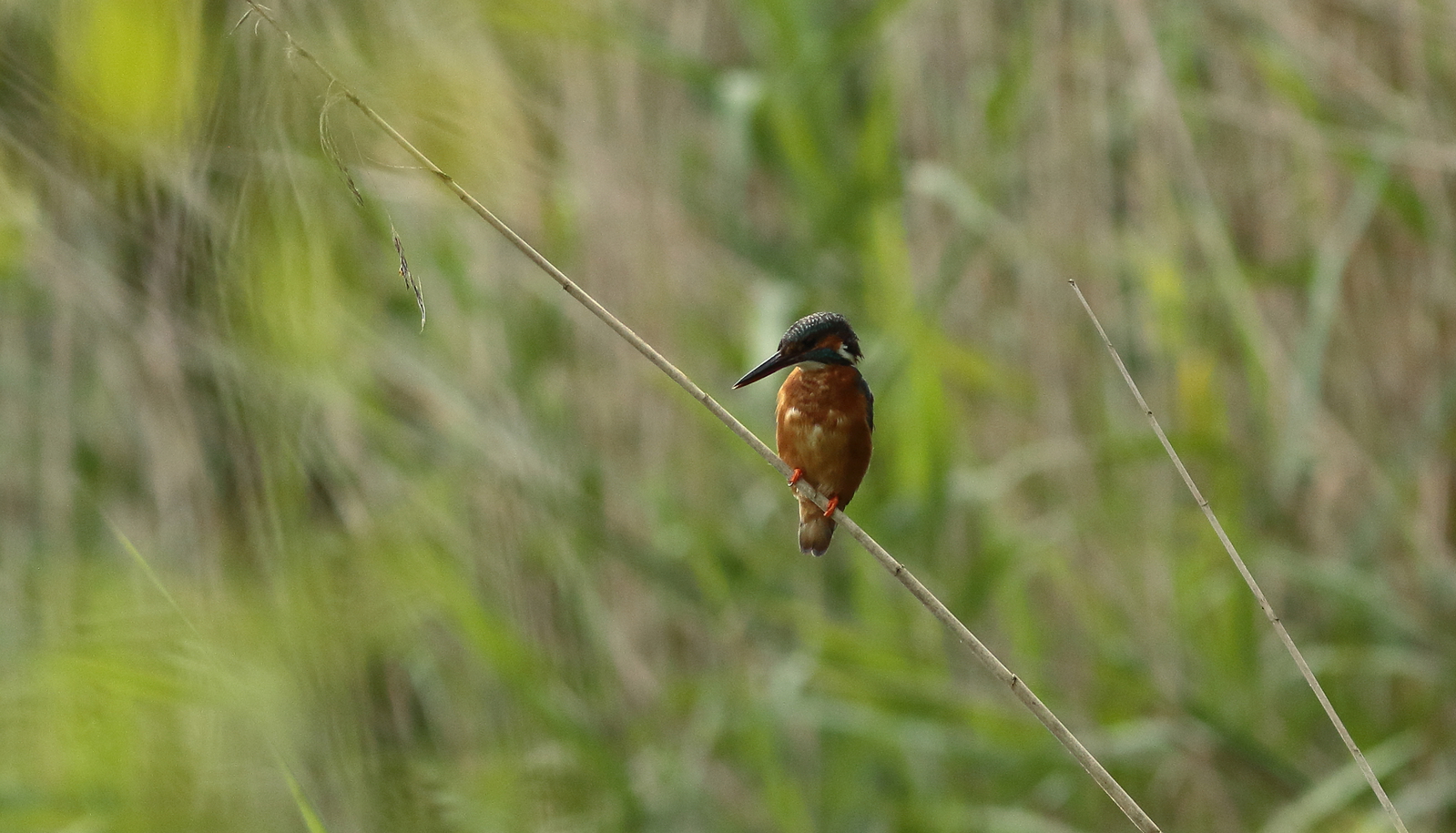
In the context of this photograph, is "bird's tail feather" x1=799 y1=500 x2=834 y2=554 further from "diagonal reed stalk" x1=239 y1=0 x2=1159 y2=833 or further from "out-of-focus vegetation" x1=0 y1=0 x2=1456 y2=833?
"out-of-focus vegetation" x1=0 y1=0 x2=1456 y2=833

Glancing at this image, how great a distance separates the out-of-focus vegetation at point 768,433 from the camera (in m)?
1.38

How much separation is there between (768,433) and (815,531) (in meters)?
0.86

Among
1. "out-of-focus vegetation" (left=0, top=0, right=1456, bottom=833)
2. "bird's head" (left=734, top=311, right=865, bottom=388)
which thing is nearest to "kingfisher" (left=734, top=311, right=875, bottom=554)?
"bird's head" (left=734, top=311, right=865, bottom=388)

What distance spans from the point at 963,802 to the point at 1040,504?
642mm

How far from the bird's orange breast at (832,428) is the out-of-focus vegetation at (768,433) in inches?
16.9

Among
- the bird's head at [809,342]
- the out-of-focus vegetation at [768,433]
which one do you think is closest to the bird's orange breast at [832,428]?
the bird's head at [809,342]

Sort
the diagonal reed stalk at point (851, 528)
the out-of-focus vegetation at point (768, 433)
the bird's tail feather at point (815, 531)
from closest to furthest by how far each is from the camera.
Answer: the diagonal reed stalk at point (851, 528) < the bird's tail feather at point (815, 531) < the out-of-focus vegetation at point (768, 433)

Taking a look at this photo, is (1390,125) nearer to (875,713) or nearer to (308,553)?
(875,713)

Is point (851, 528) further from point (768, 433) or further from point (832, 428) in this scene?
point (768, 433)

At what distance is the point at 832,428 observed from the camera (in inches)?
40.9

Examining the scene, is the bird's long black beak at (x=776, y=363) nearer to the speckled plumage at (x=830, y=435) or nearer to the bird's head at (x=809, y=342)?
the bird's head at (x=809, y=342)

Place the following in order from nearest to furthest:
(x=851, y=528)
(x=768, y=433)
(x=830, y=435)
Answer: (x=851, y=528)
(x=830, y=435)
(x=768, y=433)

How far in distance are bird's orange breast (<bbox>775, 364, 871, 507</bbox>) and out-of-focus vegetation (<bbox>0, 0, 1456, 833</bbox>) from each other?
429 millimetres

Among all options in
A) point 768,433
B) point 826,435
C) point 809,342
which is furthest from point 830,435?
point 768,433
